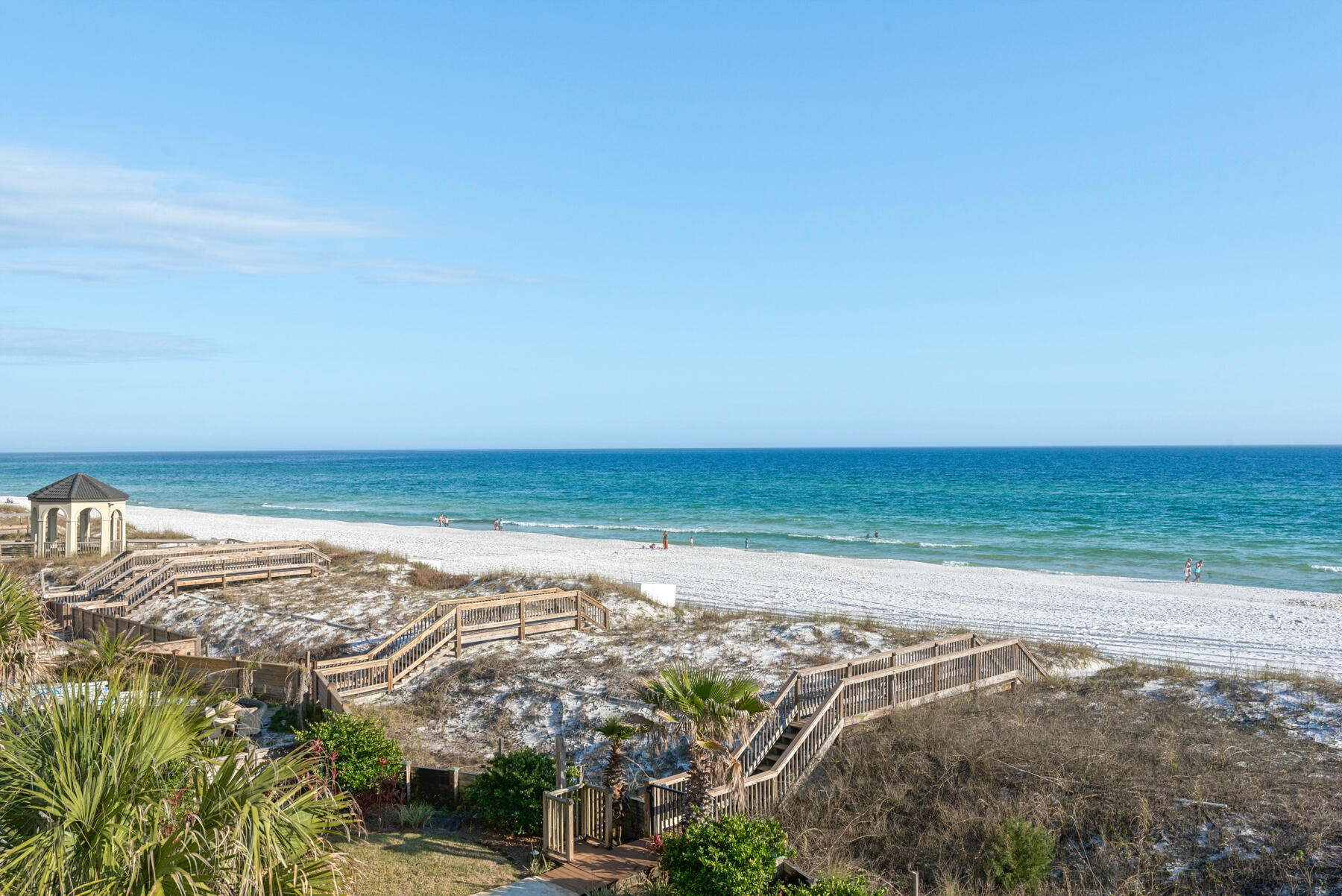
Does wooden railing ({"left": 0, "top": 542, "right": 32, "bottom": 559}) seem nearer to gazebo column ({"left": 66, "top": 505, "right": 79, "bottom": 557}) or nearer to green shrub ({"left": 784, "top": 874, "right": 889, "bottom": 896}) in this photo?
gazebo column ({"left": 66, "top": 505, "right": 79, "bottom": 557})

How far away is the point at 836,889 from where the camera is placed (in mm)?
10320

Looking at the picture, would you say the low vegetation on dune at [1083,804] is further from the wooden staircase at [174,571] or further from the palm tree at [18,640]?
the wooden staircase at [174,571]

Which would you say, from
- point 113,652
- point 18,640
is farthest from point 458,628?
point 18,640

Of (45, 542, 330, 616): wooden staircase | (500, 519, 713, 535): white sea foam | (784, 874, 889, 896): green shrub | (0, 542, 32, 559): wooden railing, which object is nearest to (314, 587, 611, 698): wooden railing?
(45, 542, 330, 616): wooden staircase

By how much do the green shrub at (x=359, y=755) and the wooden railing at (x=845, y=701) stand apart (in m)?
4.87

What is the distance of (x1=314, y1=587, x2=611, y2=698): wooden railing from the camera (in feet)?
72.0

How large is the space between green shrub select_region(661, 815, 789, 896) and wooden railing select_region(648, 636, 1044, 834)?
5.70 ft

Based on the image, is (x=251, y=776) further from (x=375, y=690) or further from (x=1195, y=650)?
(x=1195, y=650)

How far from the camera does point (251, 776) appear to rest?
22.8ft

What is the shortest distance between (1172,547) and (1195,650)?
108ft

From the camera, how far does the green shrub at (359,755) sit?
15266 mm

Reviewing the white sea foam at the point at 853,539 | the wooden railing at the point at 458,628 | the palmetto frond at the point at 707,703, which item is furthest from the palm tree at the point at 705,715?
the white sea foam at the point at 853,539

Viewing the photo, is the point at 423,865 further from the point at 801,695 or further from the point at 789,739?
the point at 801,695

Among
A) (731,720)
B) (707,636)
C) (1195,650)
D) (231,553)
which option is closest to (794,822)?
(731,720)
